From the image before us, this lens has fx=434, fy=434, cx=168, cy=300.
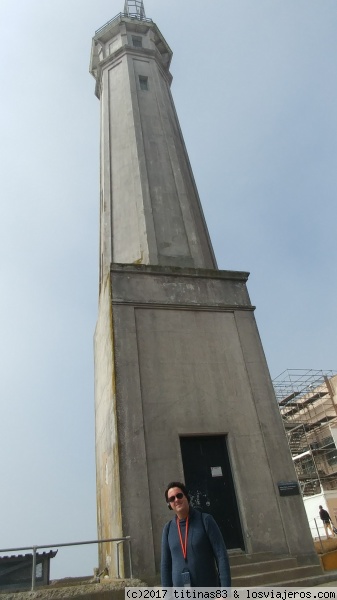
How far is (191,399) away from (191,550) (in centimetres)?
615

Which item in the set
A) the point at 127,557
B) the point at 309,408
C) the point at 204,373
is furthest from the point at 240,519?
the point at 309,408

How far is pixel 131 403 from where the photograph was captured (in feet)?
31.2

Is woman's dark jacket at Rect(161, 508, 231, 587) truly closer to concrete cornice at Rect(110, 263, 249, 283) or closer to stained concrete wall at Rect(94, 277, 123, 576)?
stained concrete wall at Rect(94, 277, 123, 576)

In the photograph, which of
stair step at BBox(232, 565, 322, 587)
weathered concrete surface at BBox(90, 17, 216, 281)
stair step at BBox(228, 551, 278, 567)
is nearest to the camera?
stair step at BBox(232, 565, 322, 587)

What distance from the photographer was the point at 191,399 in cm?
1004

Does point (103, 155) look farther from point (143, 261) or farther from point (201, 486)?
point (201, 486)

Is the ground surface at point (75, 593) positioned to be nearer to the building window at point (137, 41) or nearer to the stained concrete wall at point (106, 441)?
the stained concrete wall at point (106, 441)

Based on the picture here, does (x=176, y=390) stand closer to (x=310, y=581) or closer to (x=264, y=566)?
(x=264, y=566)

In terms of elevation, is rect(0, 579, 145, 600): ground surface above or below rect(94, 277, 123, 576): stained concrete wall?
below

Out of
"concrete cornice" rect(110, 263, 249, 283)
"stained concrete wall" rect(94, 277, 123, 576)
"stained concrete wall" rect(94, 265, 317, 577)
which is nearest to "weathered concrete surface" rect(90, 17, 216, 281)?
"concrete cornice" rect(110, 263, 249, 283)

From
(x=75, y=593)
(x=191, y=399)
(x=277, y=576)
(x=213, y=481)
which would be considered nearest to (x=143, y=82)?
(x=191, y=399)

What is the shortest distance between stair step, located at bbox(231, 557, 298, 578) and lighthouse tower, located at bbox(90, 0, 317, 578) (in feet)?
0.77

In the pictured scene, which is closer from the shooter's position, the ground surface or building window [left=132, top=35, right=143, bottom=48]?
the ground surface

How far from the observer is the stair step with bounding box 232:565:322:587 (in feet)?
25.5
